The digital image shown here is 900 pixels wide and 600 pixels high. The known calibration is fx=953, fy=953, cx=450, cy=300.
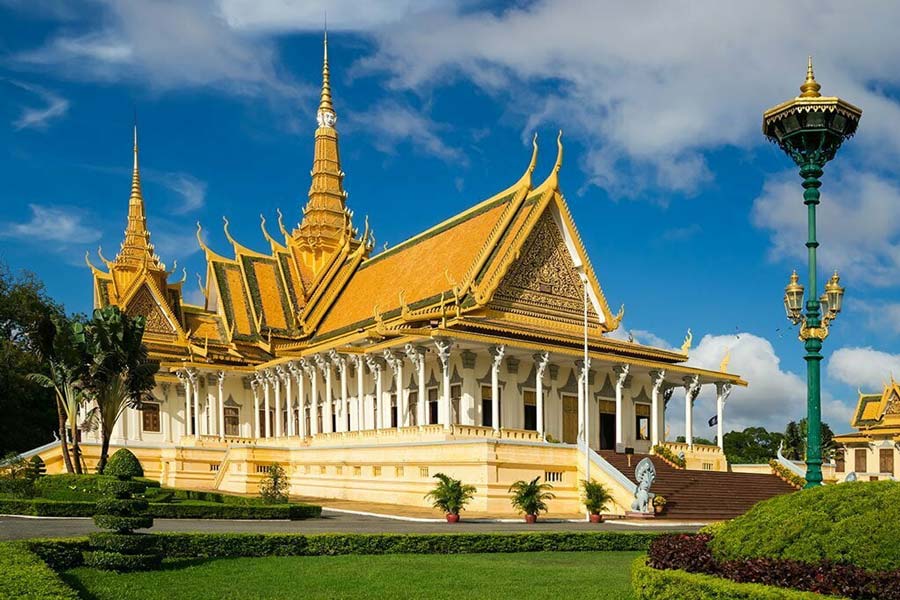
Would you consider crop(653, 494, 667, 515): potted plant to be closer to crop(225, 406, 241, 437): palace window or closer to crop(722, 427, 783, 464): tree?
crop(225, 406, 241, 437): palace window

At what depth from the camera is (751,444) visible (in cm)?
8031

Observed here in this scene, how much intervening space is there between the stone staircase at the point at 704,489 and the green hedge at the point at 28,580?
56.1ft

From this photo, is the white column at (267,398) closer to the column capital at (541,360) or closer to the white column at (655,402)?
the column capital at (541,360)

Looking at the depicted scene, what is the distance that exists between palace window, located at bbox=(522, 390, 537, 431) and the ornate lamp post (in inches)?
716

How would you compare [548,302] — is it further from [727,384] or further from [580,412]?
[727,384]

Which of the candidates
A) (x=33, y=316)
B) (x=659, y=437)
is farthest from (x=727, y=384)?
Result: (x=33, y=316)

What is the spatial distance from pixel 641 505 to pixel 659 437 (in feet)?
41.0

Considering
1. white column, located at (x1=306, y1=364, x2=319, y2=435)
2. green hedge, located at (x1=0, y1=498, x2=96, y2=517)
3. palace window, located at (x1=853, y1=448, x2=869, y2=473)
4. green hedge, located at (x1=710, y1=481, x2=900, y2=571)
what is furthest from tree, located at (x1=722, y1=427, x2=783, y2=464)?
green hedge, located at (x1=710, y1=481, x2=900, y2=571)

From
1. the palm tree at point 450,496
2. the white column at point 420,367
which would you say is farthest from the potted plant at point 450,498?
the white column at point 420,367

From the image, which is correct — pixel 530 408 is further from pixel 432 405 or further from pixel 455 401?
pixel 432 405

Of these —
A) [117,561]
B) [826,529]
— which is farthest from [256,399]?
[826,529]

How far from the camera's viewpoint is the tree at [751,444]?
7356cm

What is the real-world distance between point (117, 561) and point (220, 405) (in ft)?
101

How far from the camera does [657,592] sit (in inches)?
338
